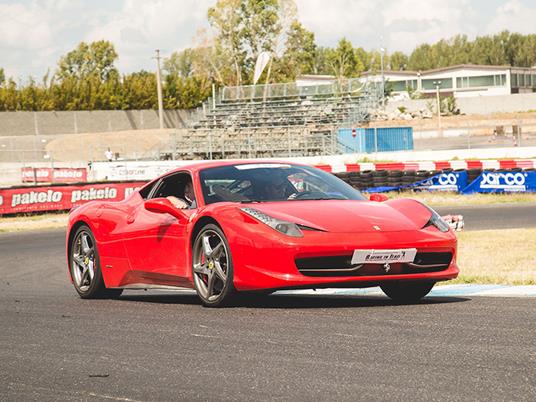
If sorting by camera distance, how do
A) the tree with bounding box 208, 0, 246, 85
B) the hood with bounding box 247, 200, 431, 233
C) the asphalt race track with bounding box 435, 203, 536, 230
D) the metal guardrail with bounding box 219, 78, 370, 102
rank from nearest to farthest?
1. the hood with bounding box 247, 200, 431, 233
2. the asphalt race track with bounding box 435, 203, 536, 230
3. the metal guardrail with bounding box 219, 78, 370, 102
4. the tree with bounding box 208, 0, 246, 85

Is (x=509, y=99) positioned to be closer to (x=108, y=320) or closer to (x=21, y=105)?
(x=21, y=105)

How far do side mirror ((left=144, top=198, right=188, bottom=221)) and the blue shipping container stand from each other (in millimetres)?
41144

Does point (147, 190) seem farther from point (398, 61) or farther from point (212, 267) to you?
point (398, 61)

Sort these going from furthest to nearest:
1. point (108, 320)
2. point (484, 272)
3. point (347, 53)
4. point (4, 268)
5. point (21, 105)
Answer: point (347, 53)
point (21, 105)
point (4, 268)
point (484, 272)
point (108, 320)

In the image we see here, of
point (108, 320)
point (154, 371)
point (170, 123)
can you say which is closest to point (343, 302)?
point (108, 320)

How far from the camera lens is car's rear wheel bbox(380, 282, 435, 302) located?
26.7 ft

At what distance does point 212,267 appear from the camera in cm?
782

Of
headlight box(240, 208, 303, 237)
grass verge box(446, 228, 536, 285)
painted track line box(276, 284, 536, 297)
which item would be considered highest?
headlight box(240, 208, 303, 237)

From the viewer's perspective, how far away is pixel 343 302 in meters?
8.05

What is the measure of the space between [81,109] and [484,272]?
74230 mm

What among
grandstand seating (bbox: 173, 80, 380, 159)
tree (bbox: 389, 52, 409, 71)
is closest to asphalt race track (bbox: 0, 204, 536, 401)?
grandstand seating (bbox: 173, 80, 380, 159)

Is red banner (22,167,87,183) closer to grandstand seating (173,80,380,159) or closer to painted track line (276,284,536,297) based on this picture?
grandstand seating (173,80,380,159)

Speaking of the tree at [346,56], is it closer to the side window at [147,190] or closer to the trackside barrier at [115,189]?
the trackside barrier at [115,189]

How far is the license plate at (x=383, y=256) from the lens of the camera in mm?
7469
